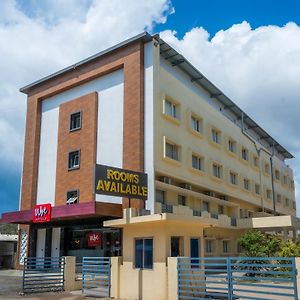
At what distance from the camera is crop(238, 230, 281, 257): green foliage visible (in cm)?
2530

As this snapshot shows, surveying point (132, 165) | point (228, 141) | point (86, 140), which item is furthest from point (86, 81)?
point (228, 141)

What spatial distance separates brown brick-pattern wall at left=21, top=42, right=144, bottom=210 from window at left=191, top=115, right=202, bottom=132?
669cm

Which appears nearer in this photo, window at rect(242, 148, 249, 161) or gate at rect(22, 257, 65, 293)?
gate at rect(22, 257, 65, 293)

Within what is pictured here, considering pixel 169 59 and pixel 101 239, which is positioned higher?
pixel 169 59

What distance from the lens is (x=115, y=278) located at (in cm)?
1758

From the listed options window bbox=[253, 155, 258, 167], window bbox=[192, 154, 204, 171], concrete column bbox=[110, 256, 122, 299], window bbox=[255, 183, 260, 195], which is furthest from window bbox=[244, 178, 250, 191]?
concrete column bbox=[110, 256, 122, 299]

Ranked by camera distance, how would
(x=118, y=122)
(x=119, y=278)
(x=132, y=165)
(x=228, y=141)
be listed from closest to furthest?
(x=119, y=278) → (x=132, y=165) → (x=118, y=122) → (x=228, y=141)

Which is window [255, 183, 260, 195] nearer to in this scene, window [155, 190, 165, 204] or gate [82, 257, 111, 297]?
window [155, 190, 165, 204]

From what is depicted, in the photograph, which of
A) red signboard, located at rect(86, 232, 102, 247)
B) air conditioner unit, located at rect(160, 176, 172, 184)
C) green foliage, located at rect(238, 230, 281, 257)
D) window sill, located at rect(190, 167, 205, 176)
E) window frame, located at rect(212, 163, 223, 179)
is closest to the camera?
green foliage, located at rect(238, 230, 281, 257)

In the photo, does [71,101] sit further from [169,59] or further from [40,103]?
[169,59]

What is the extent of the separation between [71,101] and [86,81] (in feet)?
6.47

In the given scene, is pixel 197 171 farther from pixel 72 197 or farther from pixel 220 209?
pixel 72 197

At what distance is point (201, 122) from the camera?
3356 centimetres

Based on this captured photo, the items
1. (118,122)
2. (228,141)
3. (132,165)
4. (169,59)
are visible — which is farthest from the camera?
(228,141)
